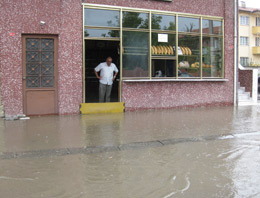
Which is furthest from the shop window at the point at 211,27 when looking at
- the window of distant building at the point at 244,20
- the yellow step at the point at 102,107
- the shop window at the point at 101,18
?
the window of distant building at the point at 244,20

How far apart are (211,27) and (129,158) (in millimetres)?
9079

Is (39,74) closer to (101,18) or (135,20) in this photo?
(101,18)

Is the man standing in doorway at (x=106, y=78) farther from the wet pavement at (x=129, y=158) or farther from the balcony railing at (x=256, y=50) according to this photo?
the balcony railing at (x=256, y=50)

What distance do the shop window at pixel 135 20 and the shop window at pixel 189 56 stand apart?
5.25 feet

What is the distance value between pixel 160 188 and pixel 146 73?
786 cm

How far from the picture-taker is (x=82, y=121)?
9.20m

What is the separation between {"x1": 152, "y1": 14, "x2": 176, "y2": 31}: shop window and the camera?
11862 millimetres

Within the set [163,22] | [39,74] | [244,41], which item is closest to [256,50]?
[244,41]

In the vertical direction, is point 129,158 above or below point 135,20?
below

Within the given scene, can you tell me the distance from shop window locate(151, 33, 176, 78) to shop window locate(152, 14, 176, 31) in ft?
0.83

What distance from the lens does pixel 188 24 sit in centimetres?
1259

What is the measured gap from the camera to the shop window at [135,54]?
37.4 feet

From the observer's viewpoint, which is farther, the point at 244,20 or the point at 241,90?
the point at 244,20

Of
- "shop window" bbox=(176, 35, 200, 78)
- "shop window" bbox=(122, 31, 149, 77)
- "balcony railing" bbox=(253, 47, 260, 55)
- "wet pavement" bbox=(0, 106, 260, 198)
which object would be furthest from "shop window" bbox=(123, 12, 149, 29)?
"balcony railing" bbox=(253, 47, 260, 55)
